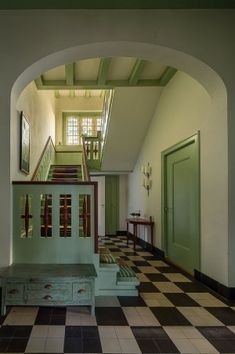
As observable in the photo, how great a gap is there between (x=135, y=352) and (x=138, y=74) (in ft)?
13.9

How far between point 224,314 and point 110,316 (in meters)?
1.12

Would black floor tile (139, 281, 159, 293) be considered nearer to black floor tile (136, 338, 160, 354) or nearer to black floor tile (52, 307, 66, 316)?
black floor tile (52, 307, 66, 316)

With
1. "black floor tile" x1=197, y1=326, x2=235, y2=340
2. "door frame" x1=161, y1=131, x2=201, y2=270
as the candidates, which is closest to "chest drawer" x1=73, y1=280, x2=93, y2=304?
"black floor tile" x1=197, y1=326, x2=235, y2=340

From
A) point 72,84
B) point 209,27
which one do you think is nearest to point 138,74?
point 72,84

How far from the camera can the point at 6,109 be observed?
350cm

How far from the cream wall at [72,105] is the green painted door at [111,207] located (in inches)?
117

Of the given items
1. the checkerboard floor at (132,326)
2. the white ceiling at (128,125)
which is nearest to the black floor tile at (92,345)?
the checkerboard floor at (132,326)

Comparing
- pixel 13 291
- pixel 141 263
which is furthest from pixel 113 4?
pixel 141 263

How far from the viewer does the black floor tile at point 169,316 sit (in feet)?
9.45

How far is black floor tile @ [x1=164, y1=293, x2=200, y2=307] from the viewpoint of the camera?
11.2 feet

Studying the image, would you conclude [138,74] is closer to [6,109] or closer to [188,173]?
[188,173]

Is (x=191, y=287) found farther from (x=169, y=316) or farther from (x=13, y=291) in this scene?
(x=13, y=291)

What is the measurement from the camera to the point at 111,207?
9992 millimetres

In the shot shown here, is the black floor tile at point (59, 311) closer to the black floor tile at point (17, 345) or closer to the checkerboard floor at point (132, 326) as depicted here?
the checkerboard floor at point (132, 326)
